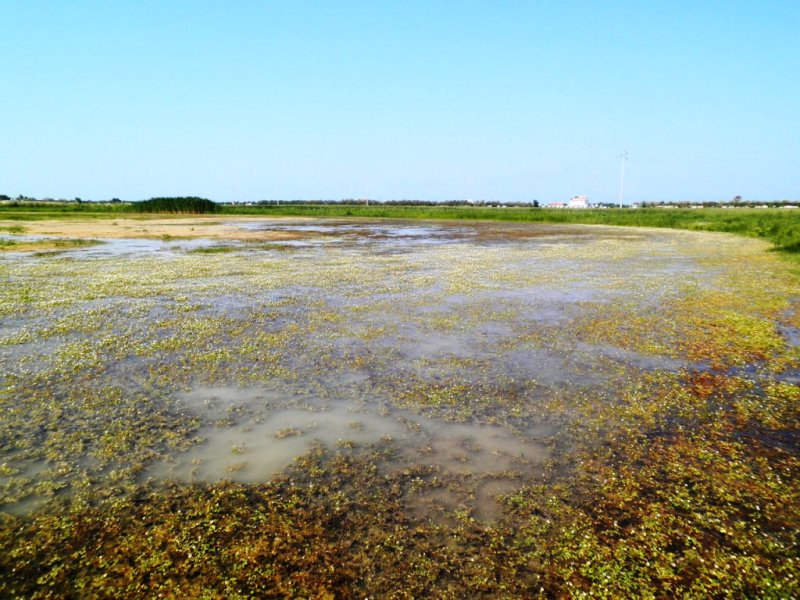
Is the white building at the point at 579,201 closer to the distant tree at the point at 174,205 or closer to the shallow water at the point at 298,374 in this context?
the distant tree at the point at 174,205

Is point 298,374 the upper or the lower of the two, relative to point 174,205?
lower

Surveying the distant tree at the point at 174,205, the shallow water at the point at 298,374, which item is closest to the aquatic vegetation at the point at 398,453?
the shallow water at the point at 298,374

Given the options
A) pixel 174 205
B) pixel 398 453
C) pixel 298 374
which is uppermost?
pixel 174 205

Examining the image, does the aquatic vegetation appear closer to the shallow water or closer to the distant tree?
the shallow water

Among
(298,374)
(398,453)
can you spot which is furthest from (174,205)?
(398,453)

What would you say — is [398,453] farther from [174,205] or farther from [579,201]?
[579,201]

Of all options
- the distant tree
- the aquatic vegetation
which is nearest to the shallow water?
the aquatic vegetation

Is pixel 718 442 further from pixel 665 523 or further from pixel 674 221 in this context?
pixel 674 221
